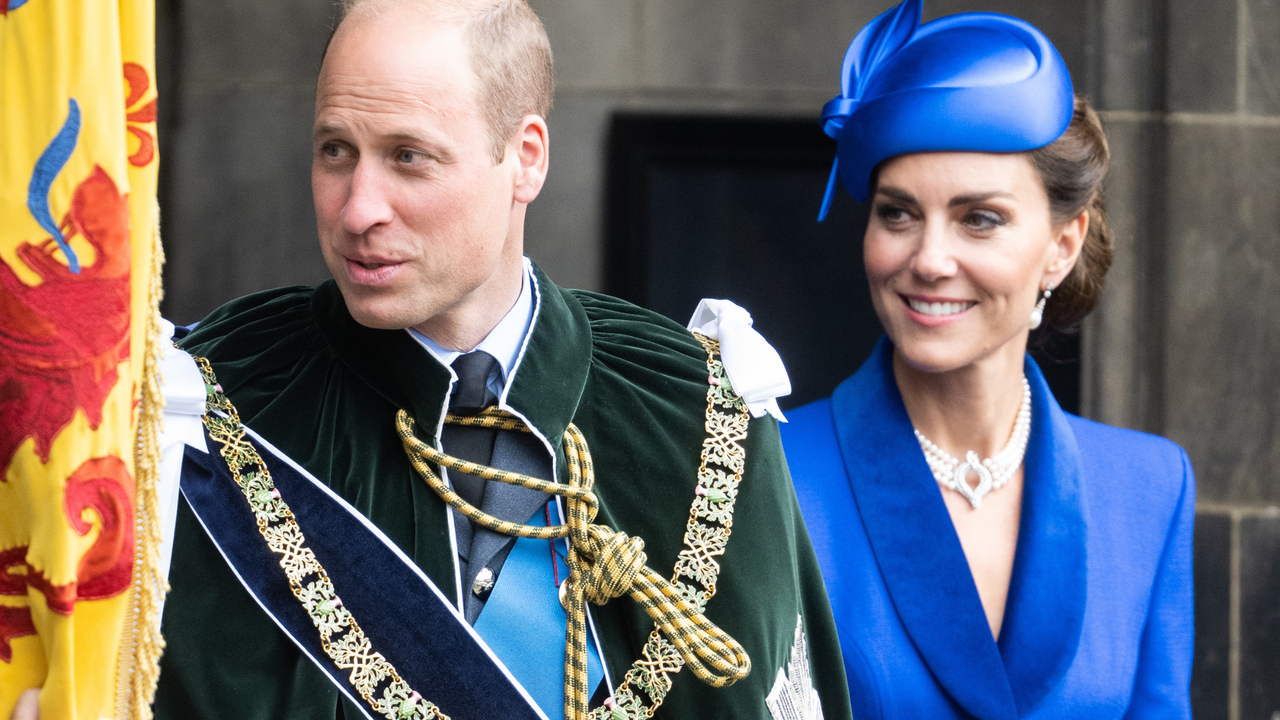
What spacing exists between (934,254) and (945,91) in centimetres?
28

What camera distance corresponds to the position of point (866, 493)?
2.50 m

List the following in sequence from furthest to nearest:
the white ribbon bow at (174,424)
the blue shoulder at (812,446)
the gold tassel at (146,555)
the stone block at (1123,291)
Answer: the stone block at (1123,291), the blue shoulder at (812,446), the white ribbon bow at (174,424), the gold tassel at (146,555)

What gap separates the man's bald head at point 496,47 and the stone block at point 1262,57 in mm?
3018

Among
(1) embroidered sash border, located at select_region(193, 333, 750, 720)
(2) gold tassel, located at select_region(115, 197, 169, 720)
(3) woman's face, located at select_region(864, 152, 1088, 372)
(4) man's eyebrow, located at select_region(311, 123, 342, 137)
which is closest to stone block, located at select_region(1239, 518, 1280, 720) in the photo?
(3) woman's face, located at select_region(864, 152, 1088, 372)

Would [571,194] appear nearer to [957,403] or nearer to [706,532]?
[957,403]

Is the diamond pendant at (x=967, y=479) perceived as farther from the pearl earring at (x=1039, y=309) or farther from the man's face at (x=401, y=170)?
the man's face at (x=401, y=170)

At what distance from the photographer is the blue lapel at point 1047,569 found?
2.38 metres

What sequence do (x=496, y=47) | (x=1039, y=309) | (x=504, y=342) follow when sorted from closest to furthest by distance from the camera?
(x=496, y=47) → (x=504, y=342) → (x=1039, y=309)

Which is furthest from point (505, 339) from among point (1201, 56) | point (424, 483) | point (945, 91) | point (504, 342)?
point (1201, 56)

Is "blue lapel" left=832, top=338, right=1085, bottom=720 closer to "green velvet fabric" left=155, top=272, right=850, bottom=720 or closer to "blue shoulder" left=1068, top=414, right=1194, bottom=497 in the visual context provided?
"blue shoulder" left=1068, top=414, right=1194, bottom=497

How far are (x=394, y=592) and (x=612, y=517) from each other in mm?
316

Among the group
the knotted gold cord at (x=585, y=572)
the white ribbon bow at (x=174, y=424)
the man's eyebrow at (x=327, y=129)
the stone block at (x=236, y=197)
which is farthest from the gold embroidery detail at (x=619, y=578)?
the stone block at (x=236, y=197)

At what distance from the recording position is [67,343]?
1.30 meters

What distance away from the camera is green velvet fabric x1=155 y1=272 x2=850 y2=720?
1.57 m
